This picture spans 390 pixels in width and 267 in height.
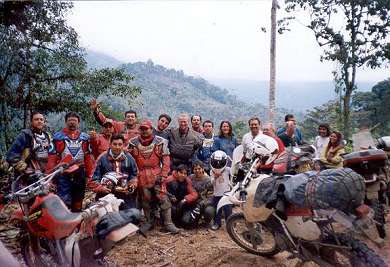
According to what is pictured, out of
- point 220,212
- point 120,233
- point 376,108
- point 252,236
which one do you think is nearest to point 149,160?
point 220,212

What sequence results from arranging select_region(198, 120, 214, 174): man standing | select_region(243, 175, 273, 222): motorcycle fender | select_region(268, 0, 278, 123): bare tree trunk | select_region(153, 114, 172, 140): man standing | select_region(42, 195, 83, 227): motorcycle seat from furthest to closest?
1. select_region(268, 0, 278, 123): bare tree trunk
2. select_region(198, 120, 214, 174): man standing
3. select_region(153, 114, 172, 140): man standing
4. select_region(243, 175, 273, 222): motorcycle fender
5. select_region(42, 195, 83, 227): motorcycle seat

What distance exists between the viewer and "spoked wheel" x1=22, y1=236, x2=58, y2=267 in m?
3.65

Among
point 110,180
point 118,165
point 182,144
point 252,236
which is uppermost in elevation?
point 182,144

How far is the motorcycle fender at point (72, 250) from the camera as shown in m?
3.13

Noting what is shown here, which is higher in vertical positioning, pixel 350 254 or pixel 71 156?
pixel 71 156

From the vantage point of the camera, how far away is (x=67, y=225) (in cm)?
306

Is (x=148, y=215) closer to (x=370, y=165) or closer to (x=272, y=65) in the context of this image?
(x=370, y=165)

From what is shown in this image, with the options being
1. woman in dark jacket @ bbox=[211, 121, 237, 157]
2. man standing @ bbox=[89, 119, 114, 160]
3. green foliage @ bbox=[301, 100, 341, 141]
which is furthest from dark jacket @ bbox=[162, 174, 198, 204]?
green foliage @ bbox=[301, 100, 341, 141]

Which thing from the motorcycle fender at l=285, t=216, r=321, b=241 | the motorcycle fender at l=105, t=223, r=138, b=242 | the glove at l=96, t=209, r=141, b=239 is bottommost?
the motorcycle fender at l=285, t=216, r=321, b=241

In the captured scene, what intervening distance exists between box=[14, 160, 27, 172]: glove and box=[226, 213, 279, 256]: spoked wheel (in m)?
2.60

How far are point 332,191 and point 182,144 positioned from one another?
11.0 feet

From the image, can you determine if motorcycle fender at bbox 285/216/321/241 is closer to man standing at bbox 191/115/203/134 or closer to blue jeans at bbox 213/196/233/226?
blue jeans at bbox 213/196/233/226

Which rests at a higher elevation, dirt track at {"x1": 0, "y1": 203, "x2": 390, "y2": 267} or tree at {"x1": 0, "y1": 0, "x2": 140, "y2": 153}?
tree at {"x1": 0, "y1": 0, "x2": 140, "y2": 153}

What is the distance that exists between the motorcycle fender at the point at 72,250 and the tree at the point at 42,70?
8.17 m
